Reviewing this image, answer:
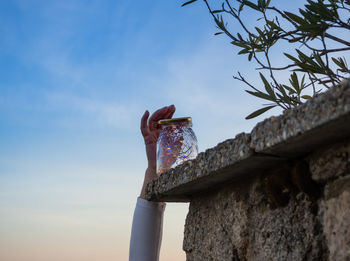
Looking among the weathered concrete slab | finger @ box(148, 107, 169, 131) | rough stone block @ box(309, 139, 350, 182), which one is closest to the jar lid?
finger @ box(148, 107, 169, 131)

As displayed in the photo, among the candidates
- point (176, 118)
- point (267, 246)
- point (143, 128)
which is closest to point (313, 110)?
point (267, 246)

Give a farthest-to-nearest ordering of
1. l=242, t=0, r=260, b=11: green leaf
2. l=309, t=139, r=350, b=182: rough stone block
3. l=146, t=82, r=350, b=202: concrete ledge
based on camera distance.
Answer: l=242, t=0, r=260, b=11: green leaf, l=309, t=139, r=350, b=182: rough stone block, l=146, t=82, r=350, b=202: concrete ledge

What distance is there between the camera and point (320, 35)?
1905mm

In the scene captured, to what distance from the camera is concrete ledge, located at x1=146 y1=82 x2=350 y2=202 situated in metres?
0.95

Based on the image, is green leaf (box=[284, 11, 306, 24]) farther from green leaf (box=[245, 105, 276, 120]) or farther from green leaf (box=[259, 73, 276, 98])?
green leaf (box=[245, 105, 276, 120])

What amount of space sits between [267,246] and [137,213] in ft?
3.14

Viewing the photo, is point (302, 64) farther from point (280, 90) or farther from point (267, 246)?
point (267, 246)

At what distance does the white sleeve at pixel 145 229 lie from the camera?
2.09 meters

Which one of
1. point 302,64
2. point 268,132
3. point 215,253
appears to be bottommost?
point 215,253

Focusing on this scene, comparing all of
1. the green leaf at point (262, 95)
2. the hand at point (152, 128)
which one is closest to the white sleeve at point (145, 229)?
the hand at point (152, 128)

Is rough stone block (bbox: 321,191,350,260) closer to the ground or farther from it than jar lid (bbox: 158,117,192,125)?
closer to the ground

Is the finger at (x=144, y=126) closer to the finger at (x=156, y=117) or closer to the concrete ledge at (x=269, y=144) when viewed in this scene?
the finger at (x=156, y=117)

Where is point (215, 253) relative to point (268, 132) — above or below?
below

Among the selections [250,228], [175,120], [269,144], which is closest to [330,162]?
[269,144]
